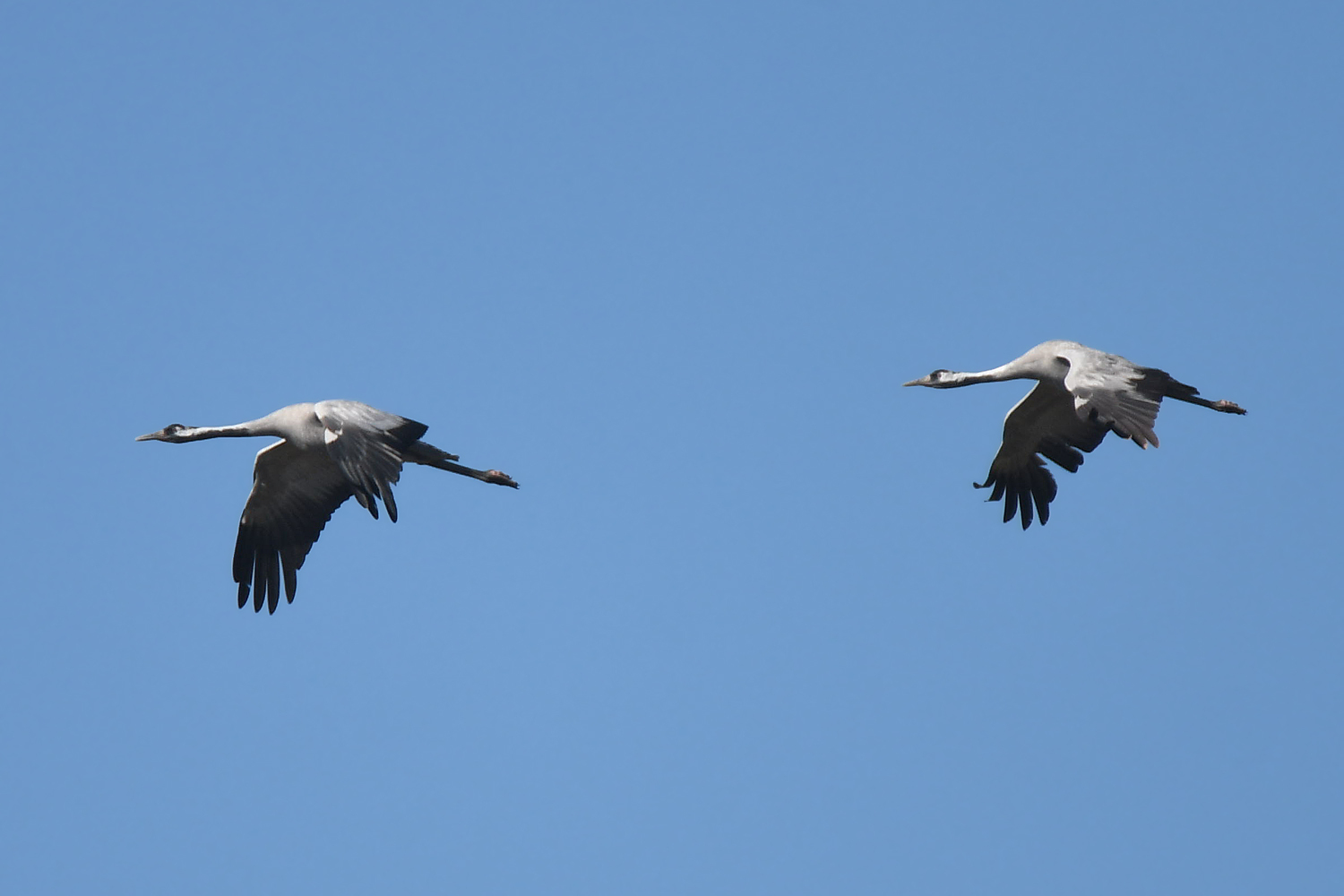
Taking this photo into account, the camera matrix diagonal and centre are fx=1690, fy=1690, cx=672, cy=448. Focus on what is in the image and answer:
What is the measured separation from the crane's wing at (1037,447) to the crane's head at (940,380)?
33.2 inches

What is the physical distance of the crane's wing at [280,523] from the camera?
20.5 meters

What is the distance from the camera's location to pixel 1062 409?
2133 centimetres

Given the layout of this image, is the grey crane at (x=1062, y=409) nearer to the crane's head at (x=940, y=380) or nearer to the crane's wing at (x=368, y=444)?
the crane's head at (x=940, y=380)

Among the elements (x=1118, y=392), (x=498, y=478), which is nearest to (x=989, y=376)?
(x=1118, y=392)

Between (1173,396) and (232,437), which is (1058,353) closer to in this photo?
(1173,396)

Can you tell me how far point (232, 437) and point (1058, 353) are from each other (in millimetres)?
9889

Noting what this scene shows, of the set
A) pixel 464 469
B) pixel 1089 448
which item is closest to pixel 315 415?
pixel 464 469

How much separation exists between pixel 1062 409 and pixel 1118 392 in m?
3.30

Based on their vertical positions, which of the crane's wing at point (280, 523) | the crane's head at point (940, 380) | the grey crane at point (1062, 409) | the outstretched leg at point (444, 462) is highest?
the crane's head at point (940, 380)

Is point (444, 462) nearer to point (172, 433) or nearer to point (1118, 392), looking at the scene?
point (172, 433)

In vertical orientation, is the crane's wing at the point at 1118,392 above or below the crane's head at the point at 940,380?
below

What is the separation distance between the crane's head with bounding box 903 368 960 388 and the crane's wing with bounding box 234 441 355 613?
735 centimetres

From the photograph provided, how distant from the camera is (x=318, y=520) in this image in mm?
20750

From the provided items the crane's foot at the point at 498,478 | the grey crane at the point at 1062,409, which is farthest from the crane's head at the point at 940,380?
the crane's foot at the point at 498,478
